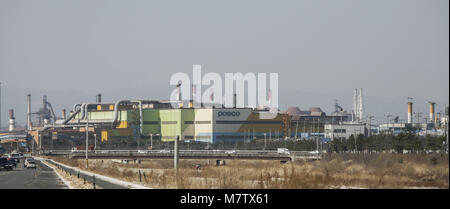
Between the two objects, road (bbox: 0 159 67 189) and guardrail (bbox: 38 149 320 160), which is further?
guardrail (bbox: 38 149 320 160)

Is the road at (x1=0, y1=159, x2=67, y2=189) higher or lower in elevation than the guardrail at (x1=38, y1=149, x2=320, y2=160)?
higher

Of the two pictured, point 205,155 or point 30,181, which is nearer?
point 30,181

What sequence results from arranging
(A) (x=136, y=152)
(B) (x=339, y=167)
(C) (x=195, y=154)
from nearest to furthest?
(B) (x=339, y=167)
(C) (x=195, y=154)
(A) (x=136, y=152)

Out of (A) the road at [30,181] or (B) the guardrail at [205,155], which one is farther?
(B) the guardrail at [205,155]

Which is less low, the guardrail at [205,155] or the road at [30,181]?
the road at [30,181]

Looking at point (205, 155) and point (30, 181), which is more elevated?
point (30, 181)

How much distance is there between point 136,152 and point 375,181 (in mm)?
124548

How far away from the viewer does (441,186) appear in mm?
32781
